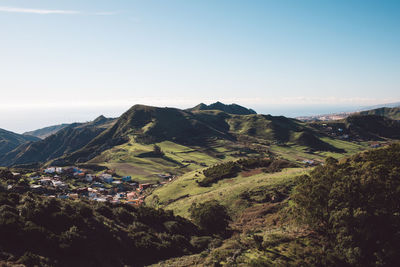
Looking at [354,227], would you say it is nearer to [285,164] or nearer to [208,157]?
[285,164]

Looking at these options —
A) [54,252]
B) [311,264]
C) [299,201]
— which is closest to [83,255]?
[54,252]

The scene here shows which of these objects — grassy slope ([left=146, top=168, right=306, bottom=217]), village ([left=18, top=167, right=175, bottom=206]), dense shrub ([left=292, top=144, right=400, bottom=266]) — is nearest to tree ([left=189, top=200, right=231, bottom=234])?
grassy slope ([left=146, top=168, right=306, bottom=217])

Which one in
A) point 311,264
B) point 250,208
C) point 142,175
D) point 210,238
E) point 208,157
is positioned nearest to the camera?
point 311,264

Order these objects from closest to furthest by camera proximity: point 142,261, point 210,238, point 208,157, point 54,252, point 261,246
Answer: point 54,252
point 261,246
point 142,261
point 210,238
point 208,157

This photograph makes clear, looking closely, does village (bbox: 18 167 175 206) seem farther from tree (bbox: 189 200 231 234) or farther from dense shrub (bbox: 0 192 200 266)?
dense shrub (bbox: 0 192 200 266)

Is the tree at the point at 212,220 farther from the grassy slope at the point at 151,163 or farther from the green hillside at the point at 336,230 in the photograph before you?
the grassy slope at the point at 151,163

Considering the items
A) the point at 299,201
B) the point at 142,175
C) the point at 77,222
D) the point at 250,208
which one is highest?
the point at 299,201

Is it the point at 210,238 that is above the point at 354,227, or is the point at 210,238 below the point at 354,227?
below

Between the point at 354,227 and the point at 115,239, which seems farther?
the point at 115,239
